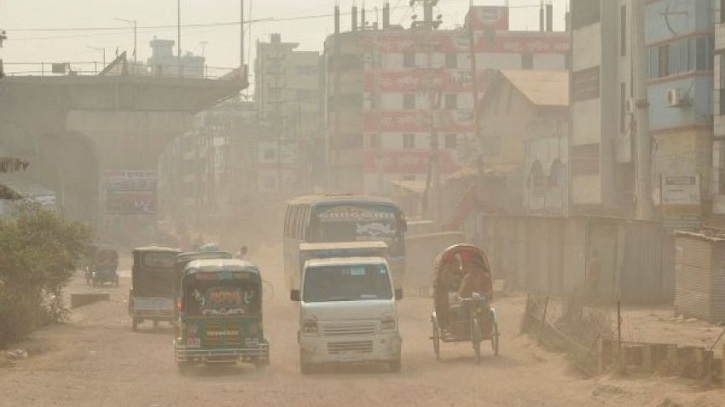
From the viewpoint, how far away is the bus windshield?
44.1 m

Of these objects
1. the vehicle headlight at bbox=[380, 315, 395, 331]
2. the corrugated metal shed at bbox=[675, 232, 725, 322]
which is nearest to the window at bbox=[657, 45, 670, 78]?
the corrugated metal shed at bbox=[675, 232, 725, 322]

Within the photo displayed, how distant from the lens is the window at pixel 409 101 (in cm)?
13812

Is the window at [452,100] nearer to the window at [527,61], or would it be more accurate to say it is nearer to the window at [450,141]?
the window at [450,141]

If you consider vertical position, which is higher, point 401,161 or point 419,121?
point 419,121

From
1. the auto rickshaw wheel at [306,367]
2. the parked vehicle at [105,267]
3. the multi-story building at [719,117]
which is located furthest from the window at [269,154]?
the auto rickshaw wheel at [306,367]

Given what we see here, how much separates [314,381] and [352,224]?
59.3ft

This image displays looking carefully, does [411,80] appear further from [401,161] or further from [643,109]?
[643,109]

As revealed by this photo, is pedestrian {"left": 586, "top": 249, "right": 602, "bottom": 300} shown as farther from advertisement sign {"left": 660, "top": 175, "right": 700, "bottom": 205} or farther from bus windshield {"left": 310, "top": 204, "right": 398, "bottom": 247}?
bus windshield {"left": 310, "top": 204, "right": 398, "bottom": 247}

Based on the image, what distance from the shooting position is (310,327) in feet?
90.7

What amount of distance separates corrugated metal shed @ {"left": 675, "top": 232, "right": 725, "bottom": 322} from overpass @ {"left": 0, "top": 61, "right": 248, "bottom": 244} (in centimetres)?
7171

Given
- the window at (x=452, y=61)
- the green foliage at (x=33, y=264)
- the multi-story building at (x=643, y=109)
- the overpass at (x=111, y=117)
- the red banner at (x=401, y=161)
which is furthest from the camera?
the window at (x=452, y=61)

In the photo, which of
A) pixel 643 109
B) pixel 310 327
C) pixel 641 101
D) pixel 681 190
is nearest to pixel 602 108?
pixel 681 190

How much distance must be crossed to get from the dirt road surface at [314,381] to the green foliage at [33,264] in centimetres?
90

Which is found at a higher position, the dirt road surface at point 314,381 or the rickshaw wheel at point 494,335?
the rickshaw wheel at point 494,335
